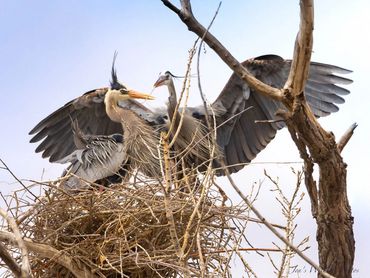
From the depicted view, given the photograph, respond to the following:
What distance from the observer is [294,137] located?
410 cm

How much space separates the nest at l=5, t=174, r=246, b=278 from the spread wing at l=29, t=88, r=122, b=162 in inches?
129

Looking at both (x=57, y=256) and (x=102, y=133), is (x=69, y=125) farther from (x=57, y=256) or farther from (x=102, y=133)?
(x=57, y=256)

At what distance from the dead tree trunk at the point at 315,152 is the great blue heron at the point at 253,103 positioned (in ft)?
10.5

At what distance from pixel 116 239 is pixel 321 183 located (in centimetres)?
123

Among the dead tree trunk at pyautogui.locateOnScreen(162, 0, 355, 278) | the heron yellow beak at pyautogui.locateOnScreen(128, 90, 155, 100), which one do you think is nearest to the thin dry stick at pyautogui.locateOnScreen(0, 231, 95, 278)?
the dead tree trunk at pyautogui.locateOnScreen(162, 0, 355, 278)

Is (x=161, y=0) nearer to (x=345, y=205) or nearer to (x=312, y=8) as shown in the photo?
(x=312, y=8)

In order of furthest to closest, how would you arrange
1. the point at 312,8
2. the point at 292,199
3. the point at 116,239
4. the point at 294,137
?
1. the point at 292,199
2. the point at 116,239
3. the point at 294,137
4. the point at 312,8

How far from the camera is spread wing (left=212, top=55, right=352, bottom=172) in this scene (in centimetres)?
764

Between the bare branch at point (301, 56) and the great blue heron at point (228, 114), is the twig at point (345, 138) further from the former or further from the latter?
the great blue heron at point (228, 114)

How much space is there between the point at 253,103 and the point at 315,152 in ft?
13.3

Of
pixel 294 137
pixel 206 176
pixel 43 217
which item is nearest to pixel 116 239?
pixel 43 217

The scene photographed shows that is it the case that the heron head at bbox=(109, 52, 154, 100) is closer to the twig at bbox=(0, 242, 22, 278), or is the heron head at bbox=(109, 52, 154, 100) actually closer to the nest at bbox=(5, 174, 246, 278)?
the nest at bbox=(5, 174, 246, 278)

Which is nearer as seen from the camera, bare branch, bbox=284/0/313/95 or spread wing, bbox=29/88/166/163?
bare branch, bbox=284/0/313/95

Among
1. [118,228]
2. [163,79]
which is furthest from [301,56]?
[163,79]
